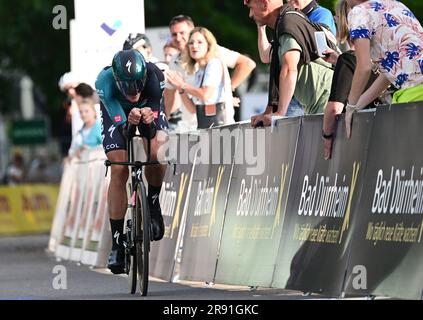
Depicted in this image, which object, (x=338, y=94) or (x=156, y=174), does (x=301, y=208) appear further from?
(x=156, y=174)

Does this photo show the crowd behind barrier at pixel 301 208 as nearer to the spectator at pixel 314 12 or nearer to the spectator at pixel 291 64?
the spectator at pixel 291 64

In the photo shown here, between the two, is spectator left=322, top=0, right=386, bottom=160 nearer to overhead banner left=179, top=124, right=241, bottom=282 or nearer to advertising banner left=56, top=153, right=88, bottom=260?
overhead banner left=179, top=124, right=241, bottom=282

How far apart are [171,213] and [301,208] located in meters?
3.58

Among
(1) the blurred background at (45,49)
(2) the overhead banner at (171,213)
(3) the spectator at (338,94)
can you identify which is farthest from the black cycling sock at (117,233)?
(1) the blurred background at (45,49)

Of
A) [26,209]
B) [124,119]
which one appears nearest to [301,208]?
[124,119]

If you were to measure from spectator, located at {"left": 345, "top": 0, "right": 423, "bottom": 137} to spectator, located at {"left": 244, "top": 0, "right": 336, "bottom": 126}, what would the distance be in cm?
166

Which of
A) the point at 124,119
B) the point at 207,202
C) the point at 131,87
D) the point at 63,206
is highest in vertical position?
the point at 131,87

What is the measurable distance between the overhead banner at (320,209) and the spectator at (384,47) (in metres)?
0.24

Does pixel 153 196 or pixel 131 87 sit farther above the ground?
pixel 131 87

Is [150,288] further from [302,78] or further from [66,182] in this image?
[66,182]

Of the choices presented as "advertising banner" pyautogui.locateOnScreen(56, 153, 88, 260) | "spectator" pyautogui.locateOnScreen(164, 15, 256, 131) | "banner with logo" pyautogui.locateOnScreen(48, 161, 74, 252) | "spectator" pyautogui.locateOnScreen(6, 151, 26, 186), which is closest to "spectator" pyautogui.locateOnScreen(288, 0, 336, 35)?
"spectator" pyautogui.locateOnScreen(164, 15, 256, 131)

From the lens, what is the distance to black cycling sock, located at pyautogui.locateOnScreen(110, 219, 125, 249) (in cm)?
1237

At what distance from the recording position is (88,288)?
1370 cm

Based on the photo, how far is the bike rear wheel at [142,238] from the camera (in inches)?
464
